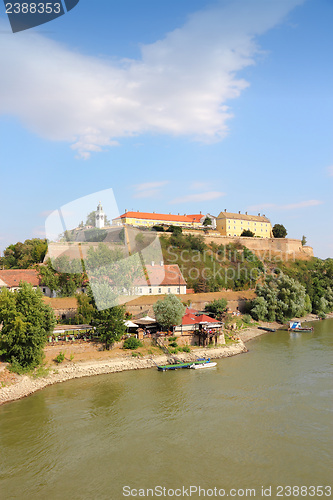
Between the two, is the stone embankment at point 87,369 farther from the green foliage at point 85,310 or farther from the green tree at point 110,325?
the green foliage at point 85,310

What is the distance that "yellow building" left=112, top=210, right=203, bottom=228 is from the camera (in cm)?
6241

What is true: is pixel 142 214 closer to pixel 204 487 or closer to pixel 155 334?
pixel 155 334

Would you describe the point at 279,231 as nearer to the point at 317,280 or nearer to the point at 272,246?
the point at 272,246

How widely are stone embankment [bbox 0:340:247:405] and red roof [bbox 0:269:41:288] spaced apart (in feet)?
56.6

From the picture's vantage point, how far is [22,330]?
65.3ft

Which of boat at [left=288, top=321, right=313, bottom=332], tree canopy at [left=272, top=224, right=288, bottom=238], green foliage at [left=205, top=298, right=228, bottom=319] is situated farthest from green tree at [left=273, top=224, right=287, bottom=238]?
green foliage at [left=205, top=298, right=228, bottom=319]

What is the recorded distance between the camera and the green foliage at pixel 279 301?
4009 centimetres

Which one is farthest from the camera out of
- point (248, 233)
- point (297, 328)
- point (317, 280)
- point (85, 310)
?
point (248, 233)

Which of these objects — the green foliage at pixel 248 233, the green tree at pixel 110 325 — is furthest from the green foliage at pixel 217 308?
the green foliage at pixel 248 233

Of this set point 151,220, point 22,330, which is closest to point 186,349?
point 22,330

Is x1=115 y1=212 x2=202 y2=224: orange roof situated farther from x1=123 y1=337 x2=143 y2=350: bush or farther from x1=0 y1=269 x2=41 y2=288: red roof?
x1=123 y1=337 x2=143 y2=350: bush

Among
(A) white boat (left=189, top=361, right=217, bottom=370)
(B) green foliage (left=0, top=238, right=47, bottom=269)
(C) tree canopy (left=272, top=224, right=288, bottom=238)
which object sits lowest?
(A) white boat (left=189, top=361, right=217, bottom=370)

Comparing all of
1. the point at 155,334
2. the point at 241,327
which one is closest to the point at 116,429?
the point at 155,334

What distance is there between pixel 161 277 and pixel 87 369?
19900 mm
